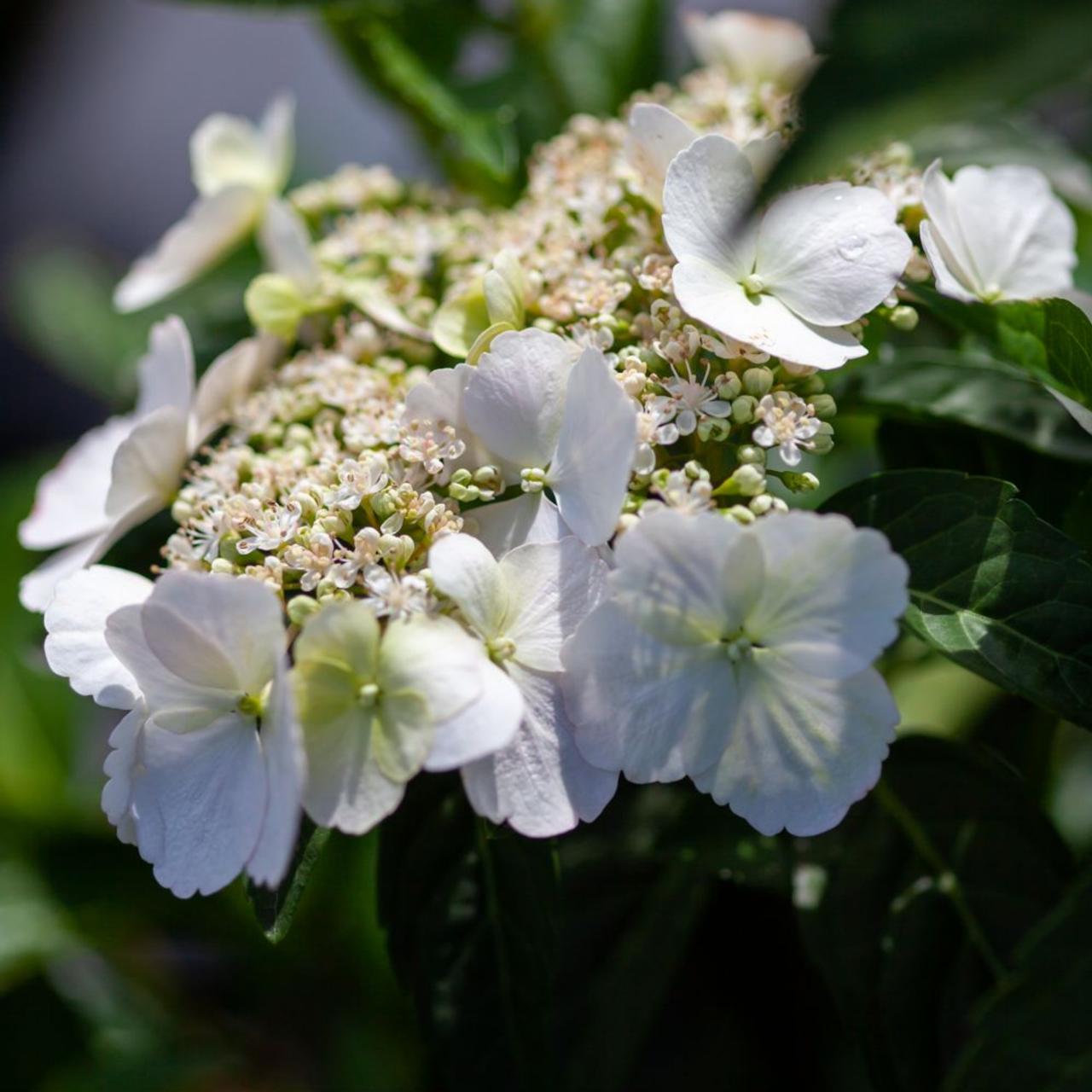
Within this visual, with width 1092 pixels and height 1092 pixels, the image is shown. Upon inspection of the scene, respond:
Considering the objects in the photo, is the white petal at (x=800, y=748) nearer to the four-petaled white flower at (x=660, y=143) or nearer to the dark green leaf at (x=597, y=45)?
the four-petaled white flower at (x=660, y=143)

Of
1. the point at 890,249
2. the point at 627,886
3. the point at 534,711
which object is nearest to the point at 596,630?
the point at 534,711

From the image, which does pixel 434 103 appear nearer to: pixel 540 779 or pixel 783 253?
pixel 783 253

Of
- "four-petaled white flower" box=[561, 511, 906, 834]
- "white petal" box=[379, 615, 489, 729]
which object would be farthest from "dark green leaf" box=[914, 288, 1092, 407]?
"white petal" box=[379, 615, 489, 729]

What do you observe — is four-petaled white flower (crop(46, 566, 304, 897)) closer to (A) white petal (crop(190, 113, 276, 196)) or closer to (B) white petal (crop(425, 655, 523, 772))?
(B) white petal (crop(425, 655, 523, 772))

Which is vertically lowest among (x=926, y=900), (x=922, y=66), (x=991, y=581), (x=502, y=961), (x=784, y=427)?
(x=926, y=900)

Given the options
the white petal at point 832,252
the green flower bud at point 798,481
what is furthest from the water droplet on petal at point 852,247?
the green flower bud at point 798,481

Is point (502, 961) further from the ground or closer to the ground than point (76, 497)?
closer to the ground

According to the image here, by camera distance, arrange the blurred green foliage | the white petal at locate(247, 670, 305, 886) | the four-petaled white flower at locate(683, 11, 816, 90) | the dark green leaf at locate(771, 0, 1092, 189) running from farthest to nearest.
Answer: the four-petaled white flower at locate(683, 11, 816, 90), the blurred green foliage, the white petal at locate(247, 670, 305, 886), the dark green leaf at locate(771, 0, 1092, 189)

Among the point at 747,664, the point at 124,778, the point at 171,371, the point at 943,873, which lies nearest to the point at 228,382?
the point at 171,371
